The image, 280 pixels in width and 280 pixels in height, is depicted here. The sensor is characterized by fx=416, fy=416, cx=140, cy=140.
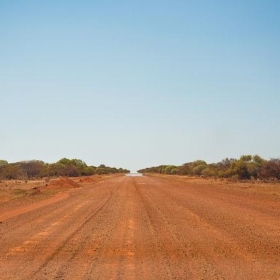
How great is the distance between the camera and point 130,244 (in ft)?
36.9

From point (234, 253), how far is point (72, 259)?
12.7 ft

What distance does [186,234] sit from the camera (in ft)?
42.6

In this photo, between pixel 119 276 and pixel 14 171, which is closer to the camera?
pixel 119 276

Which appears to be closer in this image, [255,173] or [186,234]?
[186,234]

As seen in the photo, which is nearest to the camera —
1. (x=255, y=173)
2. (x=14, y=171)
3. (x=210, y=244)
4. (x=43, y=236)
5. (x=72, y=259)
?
(x=72, y=259)

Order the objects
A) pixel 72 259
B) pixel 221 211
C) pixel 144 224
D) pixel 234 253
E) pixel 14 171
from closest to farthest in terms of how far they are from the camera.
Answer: pixel 72 259
pixel 234 253
pixel 144 224
pixel 221 211
pixel 14 171

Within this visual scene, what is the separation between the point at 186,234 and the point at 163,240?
1.37 m

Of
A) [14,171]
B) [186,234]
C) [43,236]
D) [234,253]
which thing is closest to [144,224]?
[186,234]

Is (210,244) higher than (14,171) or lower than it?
lower

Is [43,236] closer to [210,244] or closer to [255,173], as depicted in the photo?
[210,244]

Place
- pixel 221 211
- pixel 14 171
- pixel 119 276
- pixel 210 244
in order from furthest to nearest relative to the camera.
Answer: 1. pixel 14 171
2. pixel 221 211
3. pixel 210 244
4. pixel 119 276

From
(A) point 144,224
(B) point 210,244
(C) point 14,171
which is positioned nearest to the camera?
(B) point 210,244

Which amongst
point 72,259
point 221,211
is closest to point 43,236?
point 72,259

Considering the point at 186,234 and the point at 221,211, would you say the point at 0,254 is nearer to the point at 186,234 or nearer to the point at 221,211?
the point at 186,234
